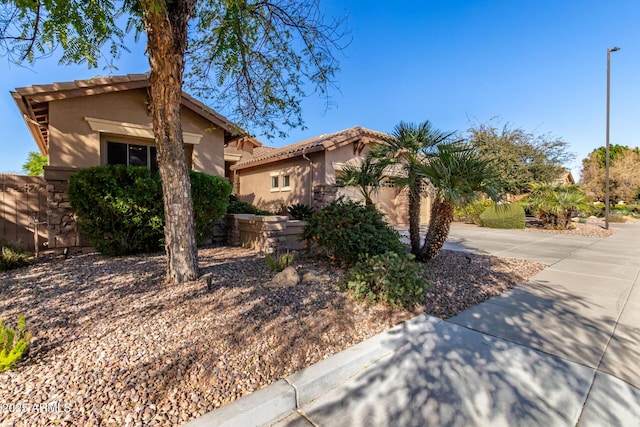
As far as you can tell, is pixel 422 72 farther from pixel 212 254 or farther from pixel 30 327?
pixel 30 327

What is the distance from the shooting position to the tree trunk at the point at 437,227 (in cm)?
580

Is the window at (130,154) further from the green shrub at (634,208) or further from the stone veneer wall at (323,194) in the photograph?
the green shrub at (634,208)

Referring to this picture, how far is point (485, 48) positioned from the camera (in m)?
9.41

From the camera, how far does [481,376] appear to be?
262 centimetres

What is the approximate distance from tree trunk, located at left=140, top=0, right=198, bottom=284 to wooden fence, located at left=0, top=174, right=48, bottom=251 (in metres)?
4.88

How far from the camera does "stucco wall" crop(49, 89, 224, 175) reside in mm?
7492

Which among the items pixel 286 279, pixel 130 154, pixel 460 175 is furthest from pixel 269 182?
pixel 460 175

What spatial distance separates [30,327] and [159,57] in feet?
11.6

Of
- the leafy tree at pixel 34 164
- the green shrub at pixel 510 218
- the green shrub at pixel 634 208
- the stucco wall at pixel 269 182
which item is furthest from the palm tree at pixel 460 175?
the green shrub at pixel 634 208

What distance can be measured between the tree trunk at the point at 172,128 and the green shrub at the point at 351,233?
7.62 ft

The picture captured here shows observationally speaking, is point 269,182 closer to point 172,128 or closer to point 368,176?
point 368,176

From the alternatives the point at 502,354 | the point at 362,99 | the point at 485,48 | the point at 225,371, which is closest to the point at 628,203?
the point at 485,48

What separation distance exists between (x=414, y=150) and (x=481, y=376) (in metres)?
4.49

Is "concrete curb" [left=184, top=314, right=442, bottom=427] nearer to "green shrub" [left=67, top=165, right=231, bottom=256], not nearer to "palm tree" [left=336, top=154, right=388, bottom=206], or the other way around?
"palm tree" [left=336, top=154, right=388, bottom=206]
